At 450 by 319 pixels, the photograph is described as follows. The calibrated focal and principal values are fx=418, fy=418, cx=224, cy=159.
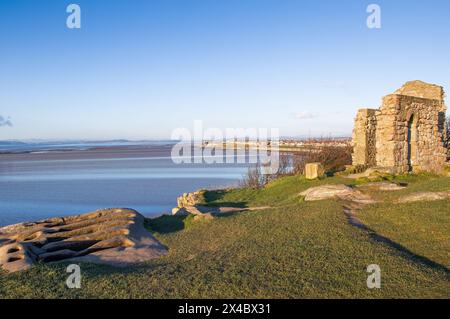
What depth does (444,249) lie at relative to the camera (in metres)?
7.75

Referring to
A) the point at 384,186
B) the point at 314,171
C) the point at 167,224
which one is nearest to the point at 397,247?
the point at 384,186

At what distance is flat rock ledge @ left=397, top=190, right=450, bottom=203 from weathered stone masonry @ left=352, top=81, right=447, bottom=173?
22.1 ft

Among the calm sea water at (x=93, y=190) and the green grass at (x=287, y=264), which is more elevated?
the green grass at (x=287, y=264)

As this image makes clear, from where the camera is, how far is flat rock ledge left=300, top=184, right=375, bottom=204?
42.7 ft

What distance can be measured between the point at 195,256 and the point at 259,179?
62.5 feet

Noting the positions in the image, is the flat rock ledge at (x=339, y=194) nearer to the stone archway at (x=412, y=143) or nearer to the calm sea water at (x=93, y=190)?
the stone archway at (x=412, y=143)

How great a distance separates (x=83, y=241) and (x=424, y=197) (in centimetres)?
938

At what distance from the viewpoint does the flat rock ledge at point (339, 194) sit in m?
13.0

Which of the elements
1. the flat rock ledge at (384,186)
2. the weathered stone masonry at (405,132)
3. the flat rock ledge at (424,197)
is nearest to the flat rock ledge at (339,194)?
the flat rock ledge at (424,197)

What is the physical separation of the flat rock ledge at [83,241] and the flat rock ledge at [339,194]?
19.1 ft

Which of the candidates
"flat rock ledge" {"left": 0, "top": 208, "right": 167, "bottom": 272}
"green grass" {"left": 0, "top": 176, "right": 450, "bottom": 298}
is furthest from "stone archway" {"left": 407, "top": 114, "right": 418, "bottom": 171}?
"flat rock ledge" {"left": 0, "top": 208, "right": 167, "bottom": 272}

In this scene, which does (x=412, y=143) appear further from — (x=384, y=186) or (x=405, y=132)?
(x=384, y=186)

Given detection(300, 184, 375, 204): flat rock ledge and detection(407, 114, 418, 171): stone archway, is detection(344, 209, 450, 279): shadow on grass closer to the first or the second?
detection(300, 184, 375, 204): flat rock ledge

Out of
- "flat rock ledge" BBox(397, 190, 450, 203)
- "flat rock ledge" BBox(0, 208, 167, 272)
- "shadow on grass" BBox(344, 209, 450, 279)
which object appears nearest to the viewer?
"shadow on grass" BBox(344, 209, 450, 279)
